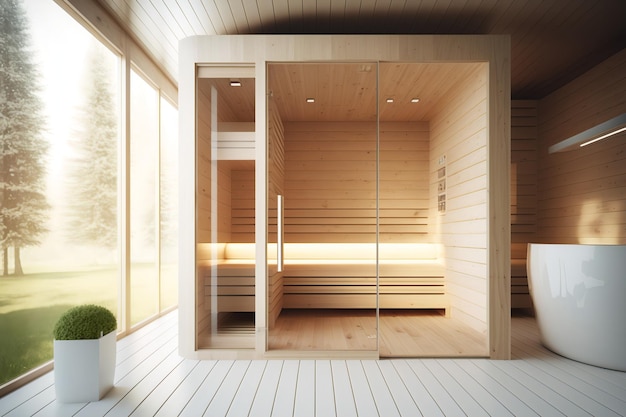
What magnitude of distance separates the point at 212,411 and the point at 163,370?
0.93 metres

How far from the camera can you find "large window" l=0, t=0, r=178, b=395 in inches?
122

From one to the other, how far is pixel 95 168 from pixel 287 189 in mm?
2302

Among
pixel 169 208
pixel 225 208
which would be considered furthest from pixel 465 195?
pixel 169 208

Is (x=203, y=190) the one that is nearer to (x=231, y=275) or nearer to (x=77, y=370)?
(x=231, y=275)

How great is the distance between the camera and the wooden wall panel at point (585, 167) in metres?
4.39

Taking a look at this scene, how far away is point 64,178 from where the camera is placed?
13.1 ft

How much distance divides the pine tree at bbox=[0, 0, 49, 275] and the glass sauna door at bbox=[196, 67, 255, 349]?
1242 millimetres

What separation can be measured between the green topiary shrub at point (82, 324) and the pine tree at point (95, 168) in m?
1.82

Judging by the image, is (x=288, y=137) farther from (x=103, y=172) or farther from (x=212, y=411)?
(x=212, y=411)

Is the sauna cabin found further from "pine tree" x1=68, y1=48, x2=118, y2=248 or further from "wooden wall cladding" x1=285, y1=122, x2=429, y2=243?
"pine tree" x1=68, y1=48, x2=118, y2=248

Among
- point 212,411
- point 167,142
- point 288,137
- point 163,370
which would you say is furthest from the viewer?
point 167,142

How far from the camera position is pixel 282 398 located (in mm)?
2676

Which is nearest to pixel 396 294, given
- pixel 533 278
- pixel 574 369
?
pixel 533 278

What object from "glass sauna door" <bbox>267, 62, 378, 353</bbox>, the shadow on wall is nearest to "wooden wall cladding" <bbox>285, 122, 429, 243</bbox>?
"glass sauna door" <bbox>267, 62, 378, 353</bbox>
